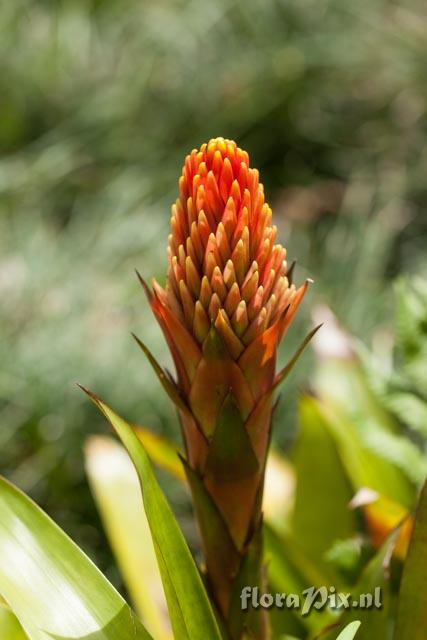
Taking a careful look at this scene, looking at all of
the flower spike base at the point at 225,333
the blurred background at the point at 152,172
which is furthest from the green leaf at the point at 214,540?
the blurred background at the point at 152,172

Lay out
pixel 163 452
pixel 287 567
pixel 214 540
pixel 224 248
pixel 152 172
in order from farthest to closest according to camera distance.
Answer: pixel 152 172, pixel 163 452, pixel 287 567, pixel 214 540, pixel 224 248

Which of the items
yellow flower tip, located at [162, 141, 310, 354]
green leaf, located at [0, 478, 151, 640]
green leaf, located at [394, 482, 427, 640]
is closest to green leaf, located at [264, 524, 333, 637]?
green leaf, located at [394, 482, 427, 640]

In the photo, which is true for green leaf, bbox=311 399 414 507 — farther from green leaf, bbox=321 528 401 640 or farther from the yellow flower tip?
the yellow flower tip

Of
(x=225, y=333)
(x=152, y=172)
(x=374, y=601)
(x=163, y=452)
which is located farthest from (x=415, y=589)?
(x=152, y=172)

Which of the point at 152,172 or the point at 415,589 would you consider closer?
the point at 415,589

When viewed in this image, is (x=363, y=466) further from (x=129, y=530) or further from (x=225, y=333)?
(x=225, y=333)

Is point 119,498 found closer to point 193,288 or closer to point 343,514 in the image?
point 343,514

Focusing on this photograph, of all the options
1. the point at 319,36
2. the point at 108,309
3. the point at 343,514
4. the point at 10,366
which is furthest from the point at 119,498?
the point at 319,36
